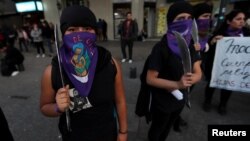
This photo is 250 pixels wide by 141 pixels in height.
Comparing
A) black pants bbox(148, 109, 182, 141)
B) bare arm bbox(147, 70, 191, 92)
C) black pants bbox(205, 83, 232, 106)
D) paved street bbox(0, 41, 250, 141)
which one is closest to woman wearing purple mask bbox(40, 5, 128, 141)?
bare arm bbox(147, 70, 191, 92)

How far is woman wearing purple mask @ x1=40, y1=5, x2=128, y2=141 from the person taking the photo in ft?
4.02

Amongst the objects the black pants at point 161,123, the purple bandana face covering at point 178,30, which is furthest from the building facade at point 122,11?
the purple bandana face covering at point 178,30

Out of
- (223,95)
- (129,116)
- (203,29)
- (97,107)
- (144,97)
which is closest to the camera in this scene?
(97,107)

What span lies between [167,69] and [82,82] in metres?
0.95

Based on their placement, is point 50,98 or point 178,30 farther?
point 178,30

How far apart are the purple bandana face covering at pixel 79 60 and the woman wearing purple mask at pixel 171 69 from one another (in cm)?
75

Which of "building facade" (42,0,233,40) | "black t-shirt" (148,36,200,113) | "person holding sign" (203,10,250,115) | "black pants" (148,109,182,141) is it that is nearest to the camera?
"black t-shirt" (148,36,200,113)

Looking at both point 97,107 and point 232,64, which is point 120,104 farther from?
point 232,64

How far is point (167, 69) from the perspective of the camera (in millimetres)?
1891

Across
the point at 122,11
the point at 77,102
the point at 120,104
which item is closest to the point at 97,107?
the point at 77,102

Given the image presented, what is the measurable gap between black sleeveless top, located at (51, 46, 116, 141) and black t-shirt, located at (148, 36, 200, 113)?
0.61m

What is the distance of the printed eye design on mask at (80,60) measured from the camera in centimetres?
123

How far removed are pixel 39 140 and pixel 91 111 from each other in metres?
2.02

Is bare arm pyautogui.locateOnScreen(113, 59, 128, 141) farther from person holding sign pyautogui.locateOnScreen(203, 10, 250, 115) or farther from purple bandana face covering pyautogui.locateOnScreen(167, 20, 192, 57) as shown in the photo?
person holding sign pyautogui.locateOnScreen(203, 10, 250, 115)
